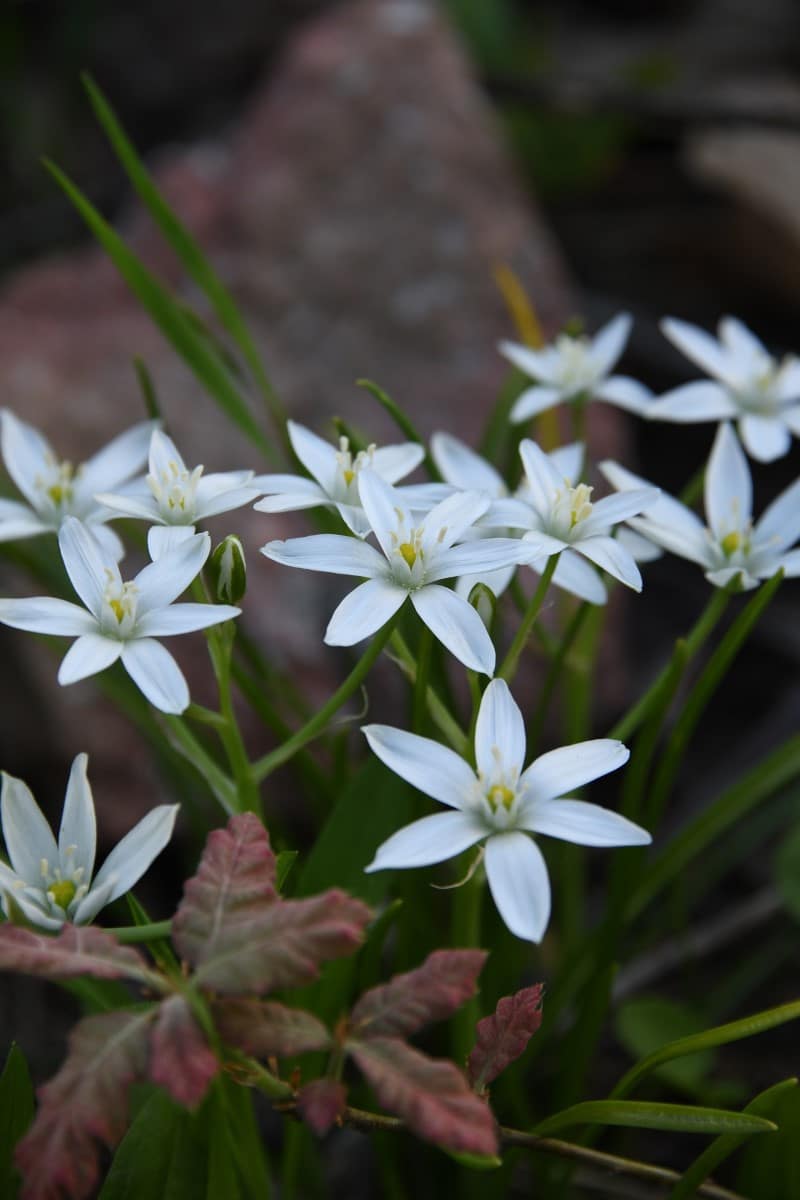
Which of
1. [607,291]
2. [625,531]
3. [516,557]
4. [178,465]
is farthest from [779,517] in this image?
[607,291]

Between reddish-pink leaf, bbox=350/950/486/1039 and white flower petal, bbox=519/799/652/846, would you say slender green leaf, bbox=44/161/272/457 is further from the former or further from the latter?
reddish-pink leaf, bbox=350/950/486/1039

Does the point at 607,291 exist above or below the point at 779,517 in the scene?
above

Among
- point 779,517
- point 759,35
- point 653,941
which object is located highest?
point 759,35

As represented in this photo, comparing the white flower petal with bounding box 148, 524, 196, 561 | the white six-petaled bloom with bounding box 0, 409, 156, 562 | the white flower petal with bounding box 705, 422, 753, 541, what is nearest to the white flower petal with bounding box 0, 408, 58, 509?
the white six-petaled bloom with bounding box 0, 409, 156, 562

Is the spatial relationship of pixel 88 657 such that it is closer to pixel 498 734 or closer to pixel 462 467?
pixel 498 734

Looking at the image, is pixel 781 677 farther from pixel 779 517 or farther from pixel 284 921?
pixel 284 921

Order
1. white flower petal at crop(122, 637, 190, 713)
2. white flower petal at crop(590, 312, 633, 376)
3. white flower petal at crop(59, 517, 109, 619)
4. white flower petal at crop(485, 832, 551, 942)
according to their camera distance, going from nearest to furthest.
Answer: white flower petal at crop(485, 832, 551, 942), white flower petal at crop(122, 637, 190, 713), white flower petal at crop(59, 517, 109, 619), white flower petal at crop(590, 312, 633, 376)

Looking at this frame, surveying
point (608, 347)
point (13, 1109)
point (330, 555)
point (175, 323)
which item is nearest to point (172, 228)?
point (175, 323)
